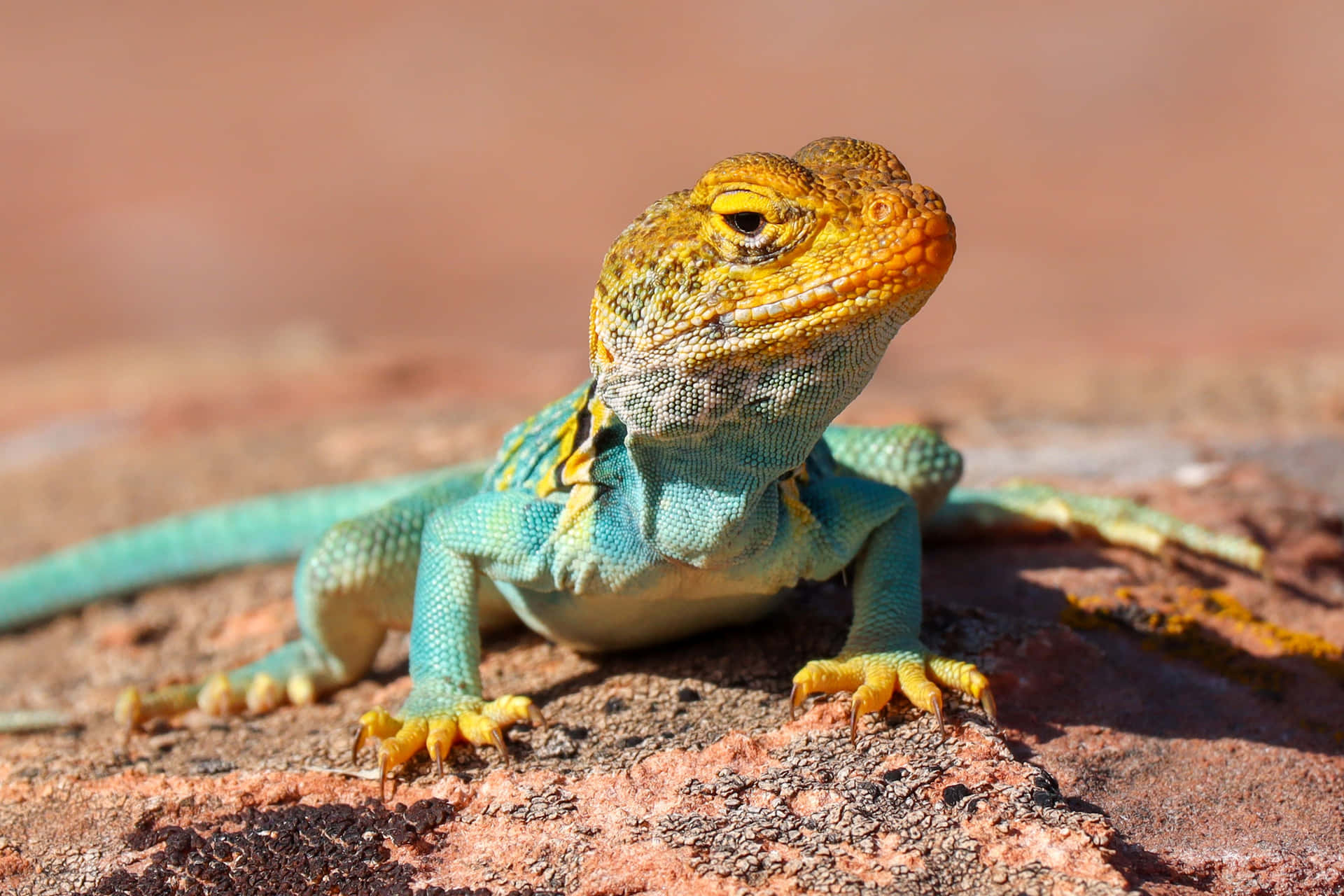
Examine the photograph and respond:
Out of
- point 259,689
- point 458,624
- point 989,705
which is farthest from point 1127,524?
point 259,689

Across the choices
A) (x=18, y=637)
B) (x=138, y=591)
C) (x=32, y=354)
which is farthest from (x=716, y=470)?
(x=32, y=354)

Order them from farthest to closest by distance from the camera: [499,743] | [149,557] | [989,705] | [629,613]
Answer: [149,557] < [629,613] < [499,743] < [989,705]

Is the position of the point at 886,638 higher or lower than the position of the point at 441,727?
higher

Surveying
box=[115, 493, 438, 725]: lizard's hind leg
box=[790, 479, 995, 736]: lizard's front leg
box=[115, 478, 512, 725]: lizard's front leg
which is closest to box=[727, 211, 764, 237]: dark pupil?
box=[790, 479, 995, 736]: lizard's front leg

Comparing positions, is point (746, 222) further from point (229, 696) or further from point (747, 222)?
point (229, 696)

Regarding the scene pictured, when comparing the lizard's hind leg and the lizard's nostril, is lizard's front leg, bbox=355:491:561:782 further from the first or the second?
the lizard's nostril

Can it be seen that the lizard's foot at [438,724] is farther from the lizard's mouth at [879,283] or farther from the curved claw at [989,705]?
the lizard's mouth at [879,283]
